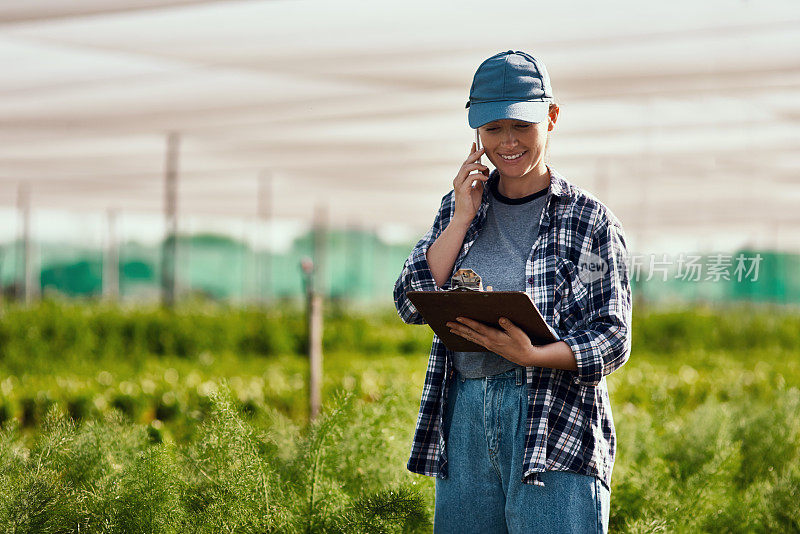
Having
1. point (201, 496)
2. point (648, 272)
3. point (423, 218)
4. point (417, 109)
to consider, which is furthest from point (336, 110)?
point (423, 218)

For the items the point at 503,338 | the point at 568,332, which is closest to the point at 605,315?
the point at 568,332

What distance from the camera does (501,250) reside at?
155cm

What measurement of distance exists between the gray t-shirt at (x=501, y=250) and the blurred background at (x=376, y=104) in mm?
774

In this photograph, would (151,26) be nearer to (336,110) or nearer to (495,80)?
(336,110)

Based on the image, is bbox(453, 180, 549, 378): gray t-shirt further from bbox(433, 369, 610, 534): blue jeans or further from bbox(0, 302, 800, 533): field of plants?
bbox(0, 302, 800, 533): field of plants

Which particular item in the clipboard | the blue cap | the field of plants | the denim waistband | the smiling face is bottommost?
the field of plants

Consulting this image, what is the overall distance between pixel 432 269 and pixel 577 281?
25cm

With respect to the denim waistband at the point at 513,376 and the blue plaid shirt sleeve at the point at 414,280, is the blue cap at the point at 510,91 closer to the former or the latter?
the blue plaid shirt sleeve at the point at 414,280

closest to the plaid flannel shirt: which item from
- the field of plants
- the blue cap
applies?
the blue cap

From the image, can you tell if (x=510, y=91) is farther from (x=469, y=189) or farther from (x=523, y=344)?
(x=523, y=344)

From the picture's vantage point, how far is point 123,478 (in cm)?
187

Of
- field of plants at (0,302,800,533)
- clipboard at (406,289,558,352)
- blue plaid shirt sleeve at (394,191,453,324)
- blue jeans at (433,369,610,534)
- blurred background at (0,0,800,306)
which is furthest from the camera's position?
blurred background at (0,0,800,306)

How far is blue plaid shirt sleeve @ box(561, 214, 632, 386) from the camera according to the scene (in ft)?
4.59

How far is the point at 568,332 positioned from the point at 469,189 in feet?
0.97
